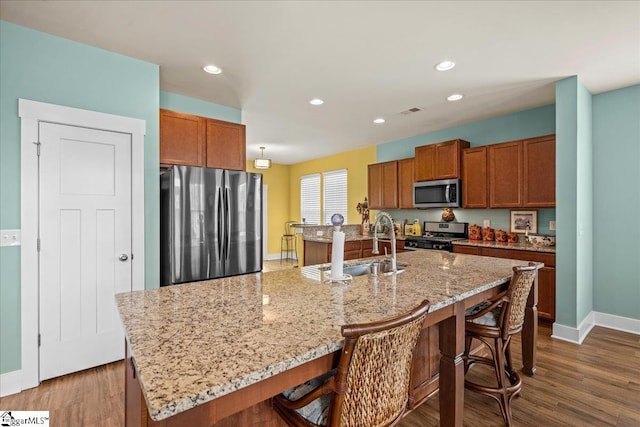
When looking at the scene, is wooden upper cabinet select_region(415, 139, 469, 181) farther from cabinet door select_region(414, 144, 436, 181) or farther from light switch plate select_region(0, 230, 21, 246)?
light switch plate select_region(0, 230, 21, 246)

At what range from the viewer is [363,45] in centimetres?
250

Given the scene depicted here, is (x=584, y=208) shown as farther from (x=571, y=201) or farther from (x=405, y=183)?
(x=405, y=183)

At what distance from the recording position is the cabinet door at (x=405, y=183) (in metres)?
5.23

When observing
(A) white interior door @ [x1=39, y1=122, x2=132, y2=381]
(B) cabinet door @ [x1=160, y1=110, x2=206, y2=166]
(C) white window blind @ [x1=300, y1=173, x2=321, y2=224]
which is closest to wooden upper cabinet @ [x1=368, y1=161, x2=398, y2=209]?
(C) white window blind @ [x1=300, y1=173, x2=321, y2=224]

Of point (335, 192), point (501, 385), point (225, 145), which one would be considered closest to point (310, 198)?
point (335, 192)

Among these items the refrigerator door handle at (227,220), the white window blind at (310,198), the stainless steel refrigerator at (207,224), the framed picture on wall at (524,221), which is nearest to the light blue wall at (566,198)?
the framed picture on wall at (524,221)

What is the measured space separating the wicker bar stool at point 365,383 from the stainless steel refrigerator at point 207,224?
2.02 metres

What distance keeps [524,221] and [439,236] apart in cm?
125

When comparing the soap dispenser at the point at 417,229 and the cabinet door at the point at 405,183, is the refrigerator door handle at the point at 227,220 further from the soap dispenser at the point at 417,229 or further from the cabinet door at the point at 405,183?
the soap dispenser at the point at 417,229

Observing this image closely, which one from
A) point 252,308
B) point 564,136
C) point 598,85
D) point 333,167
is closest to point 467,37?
point 564,136

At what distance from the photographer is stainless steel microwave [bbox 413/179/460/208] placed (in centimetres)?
451

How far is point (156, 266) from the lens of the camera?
2908 mm

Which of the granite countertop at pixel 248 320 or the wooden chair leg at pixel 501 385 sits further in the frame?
the wooden chair leg at pixel 501 385

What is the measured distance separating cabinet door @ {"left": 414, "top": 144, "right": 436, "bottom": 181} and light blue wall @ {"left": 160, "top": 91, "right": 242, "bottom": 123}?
9.46 feet
